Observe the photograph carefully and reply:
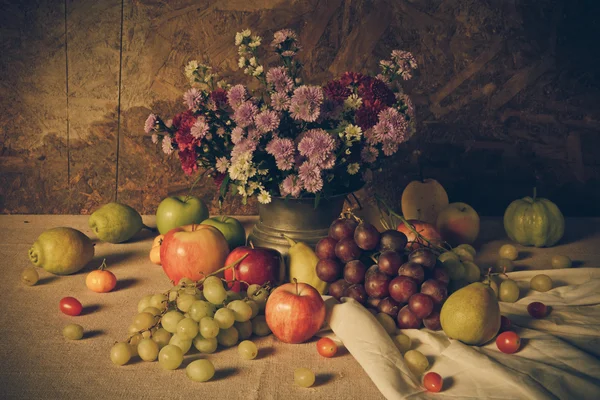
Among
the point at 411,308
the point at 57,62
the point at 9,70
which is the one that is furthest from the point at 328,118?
the point at 9,70

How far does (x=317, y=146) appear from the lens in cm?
152

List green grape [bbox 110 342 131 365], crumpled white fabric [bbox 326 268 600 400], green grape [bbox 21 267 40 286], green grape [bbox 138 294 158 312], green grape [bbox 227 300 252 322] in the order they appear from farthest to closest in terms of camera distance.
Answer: green grape [bbox 21 267 40 286], green grape [bbox 138 294 158 312], green grape [bbox 227 300 252 322], green grape [bbox 110 342 131 365], crumpled white fabric [bbox 326 268 600 400]

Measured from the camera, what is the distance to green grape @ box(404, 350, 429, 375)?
128 cm

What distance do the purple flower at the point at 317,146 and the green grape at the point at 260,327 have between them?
406mm

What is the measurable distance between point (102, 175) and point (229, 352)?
4.33 ft

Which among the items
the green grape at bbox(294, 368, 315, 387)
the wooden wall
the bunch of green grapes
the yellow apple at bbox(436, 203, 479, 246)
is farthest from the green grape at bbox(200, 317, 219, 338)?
the wooden wall

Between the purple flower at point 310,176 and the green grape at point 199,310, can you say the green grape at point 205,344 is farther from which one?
the purple flower at point 310,176

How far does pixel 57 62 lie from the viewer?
7.68 ft

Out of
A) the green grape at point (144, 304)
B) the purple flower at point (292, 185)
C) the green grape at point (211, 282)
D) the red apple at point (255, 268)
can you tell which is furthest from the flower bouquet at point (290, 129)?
the green grape at point (144, 304)

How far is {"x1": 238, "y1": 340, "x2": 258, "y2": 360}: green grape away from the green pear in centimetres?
72

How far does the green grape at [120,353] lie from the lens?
129cm

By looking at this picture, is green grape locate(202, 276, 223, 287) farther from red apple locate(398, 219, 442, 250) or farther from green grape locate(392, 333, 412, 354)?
red apple locate(398, 219, 442, 250)

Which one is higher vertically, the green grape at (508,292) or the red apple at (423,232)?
the red apple at (423,232)

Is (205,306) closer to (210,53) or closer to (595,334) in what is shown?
(595,334)
